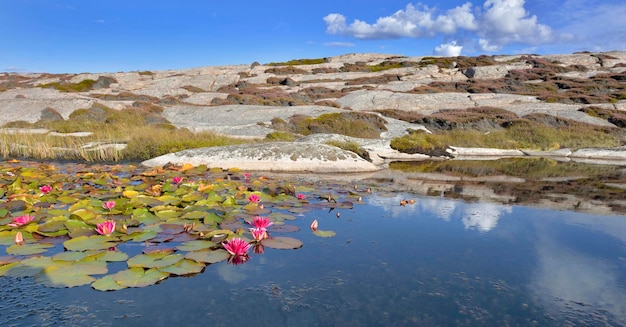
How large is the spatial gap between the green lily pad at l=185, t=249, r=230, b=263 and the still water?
0.10 metres

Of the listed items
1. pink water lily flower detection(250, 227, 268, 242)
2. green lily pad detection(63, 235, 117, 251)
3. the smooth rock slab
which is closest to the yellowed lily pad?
pink water lily flower detection(250, 227, 268, 242)

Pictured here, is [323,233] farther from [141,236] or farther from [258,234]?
[141,236]

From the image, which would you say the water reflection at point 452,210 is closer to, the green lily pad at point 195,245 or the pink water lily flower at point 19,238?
the green lily pad at point 195,245

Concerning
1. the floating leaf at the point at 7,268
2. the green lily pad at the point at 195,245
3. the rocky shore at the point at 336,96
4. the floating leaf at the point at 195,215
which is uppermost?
the rocky shore at the point at 336,96

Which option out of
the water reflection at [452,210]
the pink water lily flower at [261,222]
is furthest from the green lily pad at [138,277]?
the water reflection at [452,210]

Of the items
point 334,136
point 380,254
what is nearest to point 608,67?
point 334,136

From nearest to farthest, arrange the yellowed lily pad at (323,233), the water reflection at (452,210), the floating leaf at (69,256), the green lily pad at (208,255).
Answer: the floating leaf at (69,256) < the green lily pad at (208,255) < the yellowed lily pad at (323,233) < the water reflection at (452,210)

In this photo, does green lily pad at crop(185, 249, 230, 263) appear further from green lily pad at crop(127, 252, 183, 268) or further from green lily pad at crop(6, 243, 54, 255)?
green lily pad at crop(6, 243, 54, 255)

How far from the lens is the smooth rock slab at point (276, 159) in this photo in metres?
13.7

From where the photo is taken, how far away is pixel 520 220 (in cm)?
764

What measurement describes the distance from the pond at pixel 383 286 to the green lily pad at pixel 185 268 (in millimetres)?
93

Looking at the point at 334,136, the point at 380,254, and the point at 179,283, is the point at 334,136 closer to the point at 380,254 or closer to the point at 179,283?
the point at 380,254

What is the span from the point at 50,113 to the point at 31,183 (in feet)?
72.6

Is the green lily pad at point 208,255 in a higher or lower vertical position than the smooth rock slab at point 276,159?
lower
